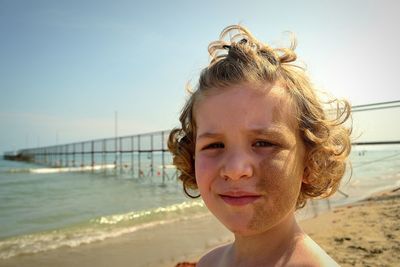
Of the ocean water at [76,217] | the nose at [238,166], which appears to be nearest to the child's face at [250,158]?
the nose at [238,166]

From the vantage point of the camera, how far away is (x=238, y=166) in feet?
4.74

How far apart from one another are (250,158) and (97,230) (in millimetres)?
8325

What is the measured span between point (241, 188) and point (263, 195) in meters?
0.10

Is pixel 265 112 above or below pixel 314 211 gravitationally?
above

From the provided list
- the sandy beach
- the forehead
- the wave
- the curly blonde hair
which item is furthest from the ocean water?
the forehead

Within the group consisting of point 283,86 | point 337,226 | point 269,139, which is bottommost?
point 337,226

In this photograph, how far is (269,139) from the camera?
5.00 feet

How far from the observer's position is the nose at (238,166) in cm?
144

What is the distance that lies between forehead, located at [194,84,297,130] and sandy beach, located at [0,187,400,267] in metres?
3.66

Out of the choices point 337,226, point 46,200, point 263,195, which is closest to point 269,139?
point 263,195

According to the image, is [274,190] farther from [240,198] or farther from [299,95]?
[299,95]

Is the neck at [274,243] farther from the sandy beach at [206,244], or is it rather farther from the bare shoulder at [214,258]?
the sandy beach at [206,244]

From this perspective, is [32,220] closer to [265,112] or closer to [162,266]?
[162,266]

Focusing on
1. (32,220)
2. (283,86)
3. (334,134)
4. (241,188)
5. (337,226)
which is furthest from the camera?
(32,220)
